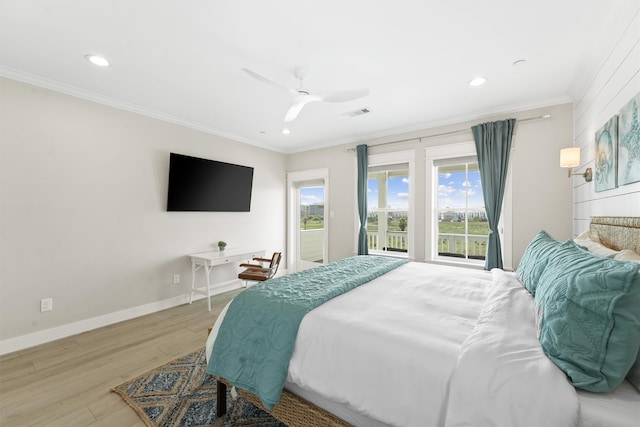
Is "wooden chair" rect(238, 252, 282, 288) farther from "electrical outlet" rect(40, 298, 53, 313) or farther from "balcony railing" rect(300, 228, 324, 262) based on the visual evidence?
"electrical outlet" rect(40, 298, 53, 313)

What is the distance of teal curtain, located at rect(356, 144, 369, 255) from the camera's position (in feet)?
15.1

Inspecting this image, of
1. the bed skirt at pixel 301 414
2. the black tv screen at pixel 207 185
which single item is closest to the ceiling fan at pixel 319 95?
the black tv screen at pixel 207 185

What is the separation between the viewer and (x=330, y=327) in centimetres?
141

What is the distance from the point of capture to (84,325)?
3.09 m

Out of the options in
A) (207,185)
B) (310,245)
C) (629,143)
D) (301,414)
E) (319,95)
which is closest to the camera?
(301,414)

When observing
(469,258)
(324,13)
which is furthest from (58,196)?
(469,258)

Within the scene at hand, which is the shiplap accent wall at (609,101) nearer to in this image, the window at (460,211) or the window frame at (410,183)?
the window at (460,211)

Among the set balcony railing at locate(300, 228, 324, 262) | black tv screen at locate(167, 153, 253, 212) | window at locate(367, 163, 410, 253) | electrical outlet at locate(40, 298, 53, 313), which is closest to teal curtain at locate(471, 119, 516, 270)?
window at locate(367, 163, 410, 253)

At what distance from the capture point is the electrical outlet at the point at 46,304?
2.82 meters

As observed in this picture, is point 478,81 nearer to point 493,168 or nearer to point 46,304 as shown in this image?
point 493,168

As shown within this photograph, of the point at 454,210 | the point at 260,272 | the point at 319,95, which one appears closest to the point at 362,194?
the point at 454,210

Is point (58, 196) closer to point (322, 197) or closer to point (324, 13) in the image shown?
point (324, 13)

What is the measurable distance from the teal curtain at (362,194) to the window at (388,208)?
16 cm

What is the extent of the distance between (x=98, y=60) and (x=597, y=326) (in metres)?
3.75
